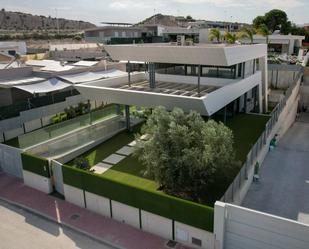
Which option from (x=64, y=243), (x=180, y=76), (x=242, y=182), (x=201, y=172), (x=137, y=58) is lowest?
(x=64, y=243)

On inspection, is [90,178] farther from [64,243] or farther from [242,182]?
[242,182]

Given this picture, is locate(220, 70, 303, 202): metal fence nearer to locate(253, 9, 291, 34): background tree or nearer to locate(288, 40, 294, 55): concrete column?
locate(288, 40, 294, 55): concrete column

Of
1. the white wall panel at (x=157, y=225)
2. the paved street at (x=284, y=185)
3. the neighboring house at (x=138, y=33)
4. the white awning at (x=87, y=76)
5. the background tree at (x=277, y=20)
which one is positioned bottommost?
the paved street at (x=284, y=185)

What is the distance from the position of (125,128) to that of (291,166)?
13554mm

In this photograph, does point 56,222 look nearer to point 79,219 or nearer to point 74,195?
point 79,219

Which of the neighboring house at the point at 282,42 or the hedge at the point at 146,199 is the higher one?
the neighboring house at the point at 282,42

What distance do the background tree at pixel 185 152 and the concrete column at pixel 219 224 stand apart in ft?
8.02

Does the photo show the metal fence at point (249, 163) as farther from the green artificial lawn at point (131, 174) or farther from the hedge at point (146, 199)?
the green artificial lawn at point (131, 174)

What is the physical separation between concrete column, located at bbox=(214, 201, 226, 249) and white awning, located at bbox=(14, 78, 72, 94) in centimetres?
2076

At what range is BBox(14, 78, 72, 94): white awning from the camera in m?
27.5

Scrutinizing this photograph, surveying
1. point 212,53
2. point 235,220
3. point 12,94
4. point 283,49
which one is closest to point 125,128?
point 212,53

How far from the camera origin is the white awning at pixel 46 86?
27519 mm

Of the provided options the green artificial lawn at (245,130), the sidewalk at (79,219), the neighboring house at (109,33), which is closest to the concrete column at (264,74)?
the green artificial lawn at (245,130)

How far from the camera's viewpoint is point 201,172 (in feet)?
46.8
